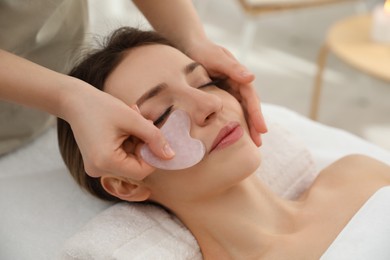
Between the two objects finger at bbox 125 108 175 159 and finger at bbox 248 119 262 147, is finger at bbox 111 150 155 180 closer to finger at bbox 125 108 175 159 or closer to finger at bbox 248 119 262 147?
finger at bbox 125 108 175 159

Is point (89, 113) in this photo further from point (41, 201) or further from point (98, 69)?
point (41, 201)

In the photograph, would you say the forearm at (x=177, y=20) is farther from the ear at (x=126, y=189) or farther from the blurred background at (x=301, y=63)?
the blurred background at (x=301, y=63)

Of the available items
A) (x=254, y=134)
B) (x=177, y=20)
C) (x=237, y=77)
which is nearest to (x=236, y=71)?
(x=237, y=77)

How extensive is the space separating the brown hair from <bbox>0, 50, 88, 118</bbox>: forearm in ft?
0.51

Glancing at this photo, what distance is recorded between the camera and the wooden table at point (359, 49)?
2069 mm

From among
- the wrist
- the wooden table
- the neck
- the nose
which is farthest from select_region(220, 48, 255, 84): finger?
the wooden table

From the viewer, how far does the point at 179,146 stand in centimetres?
97

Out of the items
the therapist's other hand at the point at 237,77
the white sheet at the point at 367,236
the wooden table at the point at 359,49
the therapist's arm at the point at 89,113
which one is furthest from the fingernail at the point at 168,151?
the wooden table at the point at 359,49

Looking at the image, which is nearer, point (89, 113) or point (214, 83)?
point (89, 113)

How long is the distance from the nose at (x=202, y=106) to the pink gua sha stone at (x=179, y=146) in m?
0.02

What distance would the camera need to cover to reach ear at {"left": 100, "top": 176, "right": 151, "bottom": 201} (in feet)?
3.48

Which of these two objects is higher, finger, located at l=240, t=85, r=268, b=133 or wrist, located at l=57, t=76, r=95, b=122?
wrist, located at l=57, t=76, r=95, b=122

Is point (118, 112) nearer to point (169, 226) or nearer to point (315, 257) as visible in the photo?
point (169, 226)

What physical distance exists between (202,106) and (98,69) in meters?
0.26
